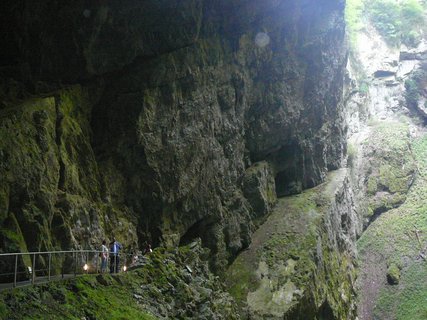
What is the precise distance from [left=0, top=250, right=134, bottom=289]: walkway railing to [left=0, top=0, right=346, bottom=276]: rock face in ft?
4.82

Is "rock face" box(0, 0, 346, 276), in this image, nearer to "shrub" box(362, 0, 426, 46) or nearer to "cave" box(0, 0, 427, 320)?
"cave" box(0, 0, 427, 320)

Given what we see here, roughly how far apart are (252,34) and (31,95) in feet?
64.7

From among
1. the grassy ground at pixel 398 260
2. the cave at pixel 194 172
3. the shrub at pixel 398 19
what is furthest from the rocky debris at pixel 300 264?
the shrub at pixel 398 19

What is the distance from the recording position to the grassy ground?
43.7 metres

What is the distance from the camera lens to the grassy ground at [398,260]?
43.7 meters

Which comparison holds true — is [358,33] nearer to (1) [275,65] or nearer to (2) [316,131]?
(2) [316,131]

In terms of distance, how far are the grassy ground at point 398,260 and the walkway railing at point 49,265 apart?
32.6 metres

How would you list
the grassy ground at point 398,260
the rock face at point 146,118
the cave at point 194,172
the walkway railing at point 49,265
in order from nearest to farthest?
the walkway railing at point 49,265 < the cave at point 194,172 < the rock face at point 146,118 < the grassy ground at point 398,260

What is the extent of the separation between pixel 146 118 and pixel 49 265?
46.2 ft

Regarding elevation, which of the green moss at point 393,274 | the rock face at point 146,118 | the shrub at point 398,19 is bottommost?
the green moss at point 393,274

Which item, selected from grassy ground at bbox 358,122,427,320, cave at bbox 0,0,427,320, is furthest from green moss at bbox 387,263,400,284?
cave at bbox 0,0,427,320

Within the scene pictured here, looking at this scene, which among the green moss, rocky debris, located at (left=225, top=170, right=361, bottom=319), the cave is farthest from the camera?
the green moss

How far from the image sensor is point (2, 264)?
1190cm

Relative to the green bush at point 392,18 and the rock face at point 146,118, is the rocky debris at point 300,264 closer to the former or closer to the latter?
the rock face at point 146,118
